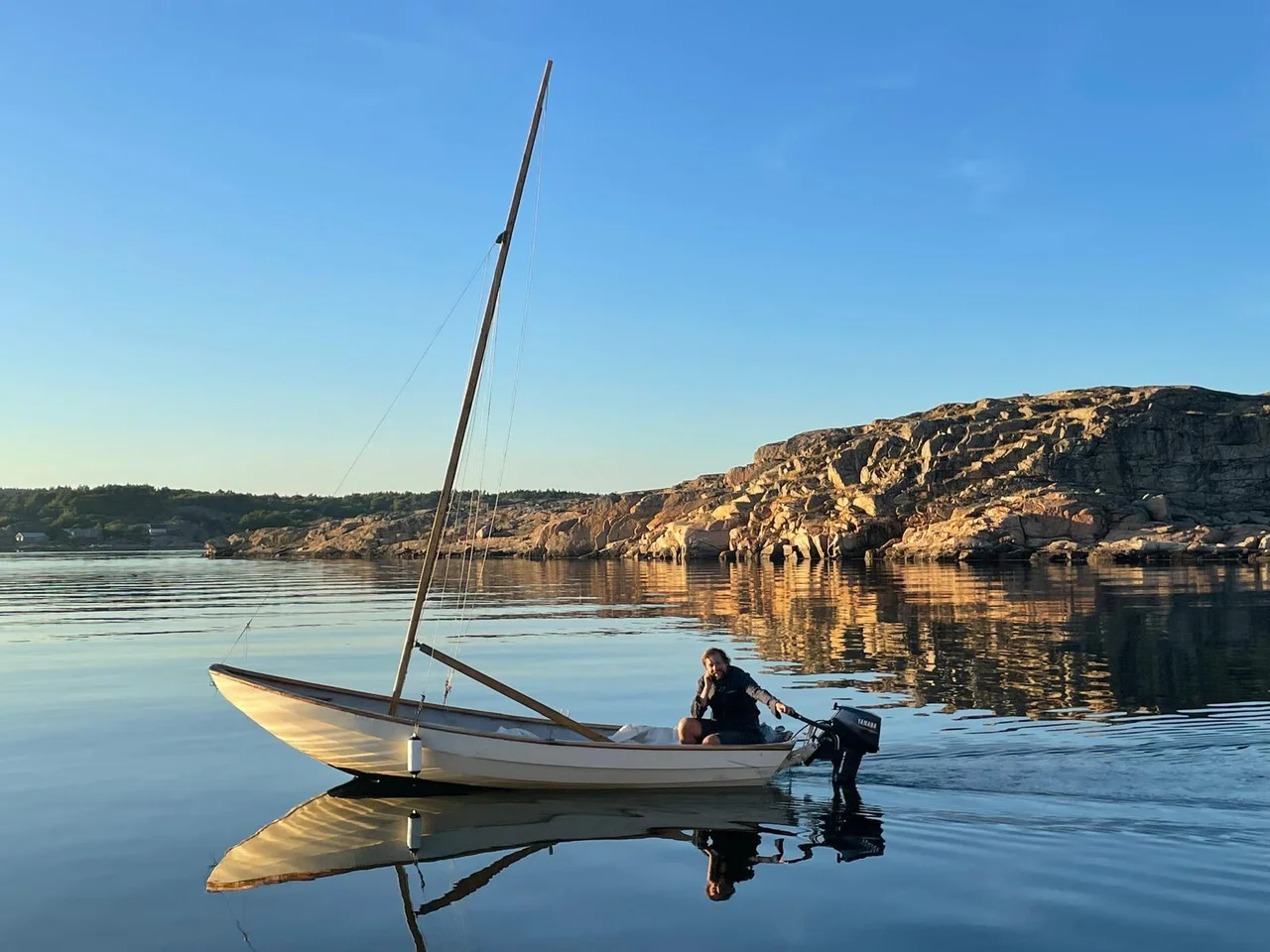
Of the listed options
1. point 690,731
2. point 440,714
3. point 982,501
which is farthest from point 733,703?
point 982,501

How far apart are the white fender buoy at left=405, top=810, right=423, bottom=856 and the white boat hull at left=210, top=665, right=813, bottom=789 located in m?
1.32

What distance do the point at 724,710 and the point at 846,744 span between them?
1.90 metres

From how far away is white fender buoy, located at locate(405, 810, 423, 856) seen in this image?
12852mm

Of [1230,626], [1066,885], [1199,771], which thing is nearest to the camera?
[1066,885]

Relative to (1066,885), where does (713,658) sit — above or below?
above

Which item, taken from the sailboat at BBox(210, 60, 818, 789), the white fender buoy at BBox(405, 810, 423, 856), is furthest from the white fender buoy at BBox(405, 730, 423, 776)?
the white fender buoy at BBox(405, 810, 423, 856)

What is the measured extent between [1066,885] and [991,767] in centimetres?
531

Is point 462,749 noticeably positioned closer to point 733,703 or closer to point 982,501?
point 733,703

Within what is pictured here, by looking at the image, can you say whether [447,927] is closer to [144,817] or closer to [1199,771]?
[144,817]

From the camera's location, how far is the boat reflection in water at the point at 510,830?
12180mm

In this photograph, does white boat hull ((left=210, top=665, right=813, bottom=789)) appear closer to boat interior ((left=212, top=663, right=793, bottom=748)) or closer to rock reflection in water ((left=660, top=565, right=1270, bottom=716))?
boat interior ((left=212, top=663, right=793, bottom=748))

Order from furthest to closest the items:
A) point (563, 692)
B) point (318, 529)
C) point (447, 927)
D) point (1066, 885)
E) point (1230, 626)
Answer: point (318, 529) → point (1230, 626) → point (563, 692) → point (1066, 885) → point (447, 927)

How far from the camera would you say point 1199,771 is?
15531 mm

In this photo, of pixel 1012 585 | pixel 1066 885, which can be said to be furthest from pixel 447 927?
pixel 1012 585
